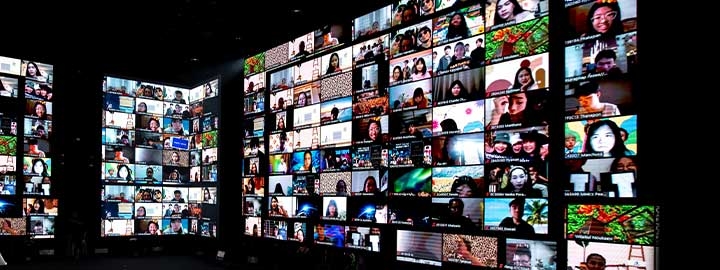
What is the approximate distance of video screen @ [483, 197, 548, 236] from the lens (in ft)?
22.8

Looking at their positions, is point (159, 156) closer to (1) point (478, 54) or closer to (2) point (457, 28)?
(2) point (457, 28)

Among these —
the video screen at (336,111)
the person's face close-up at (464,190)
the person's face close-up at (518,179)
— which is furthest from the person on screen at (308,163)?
the person's face close-up at (518,179)

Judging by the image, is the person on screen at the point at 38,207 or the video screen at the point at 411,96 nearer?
the video screen at the point at 411,96

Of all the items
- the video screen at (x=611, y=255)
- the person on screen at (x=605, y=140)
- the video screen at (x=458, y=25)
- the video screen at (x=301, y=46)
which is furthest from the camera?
the video screen at (x=301, y=46)

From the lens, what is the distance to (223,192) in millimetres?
12984

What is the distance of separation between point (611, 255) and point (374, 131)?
4.06 m

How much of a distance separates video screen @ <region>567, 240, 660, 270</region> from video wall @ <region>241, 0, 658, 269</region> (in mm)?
14

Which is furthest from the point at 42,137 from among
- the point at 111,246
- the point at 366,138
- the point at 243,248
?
the point at 366,138

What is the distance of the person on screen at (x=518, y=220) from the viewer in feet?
23.3

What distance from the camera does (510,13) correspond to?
750 centimetres

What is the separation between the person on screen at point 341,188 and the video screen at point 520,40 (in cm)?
333

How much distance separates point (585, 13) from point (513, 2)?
3.42 ft

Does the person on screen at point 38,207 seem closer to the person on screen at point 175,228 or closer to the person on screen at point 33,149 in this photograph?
the person on screen at point 33,149

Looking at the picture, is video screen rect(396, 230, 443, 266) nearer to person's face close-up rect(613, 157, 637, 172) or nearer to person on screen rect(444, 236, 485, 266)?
person on screen rect(444, 236, 485, 266)
